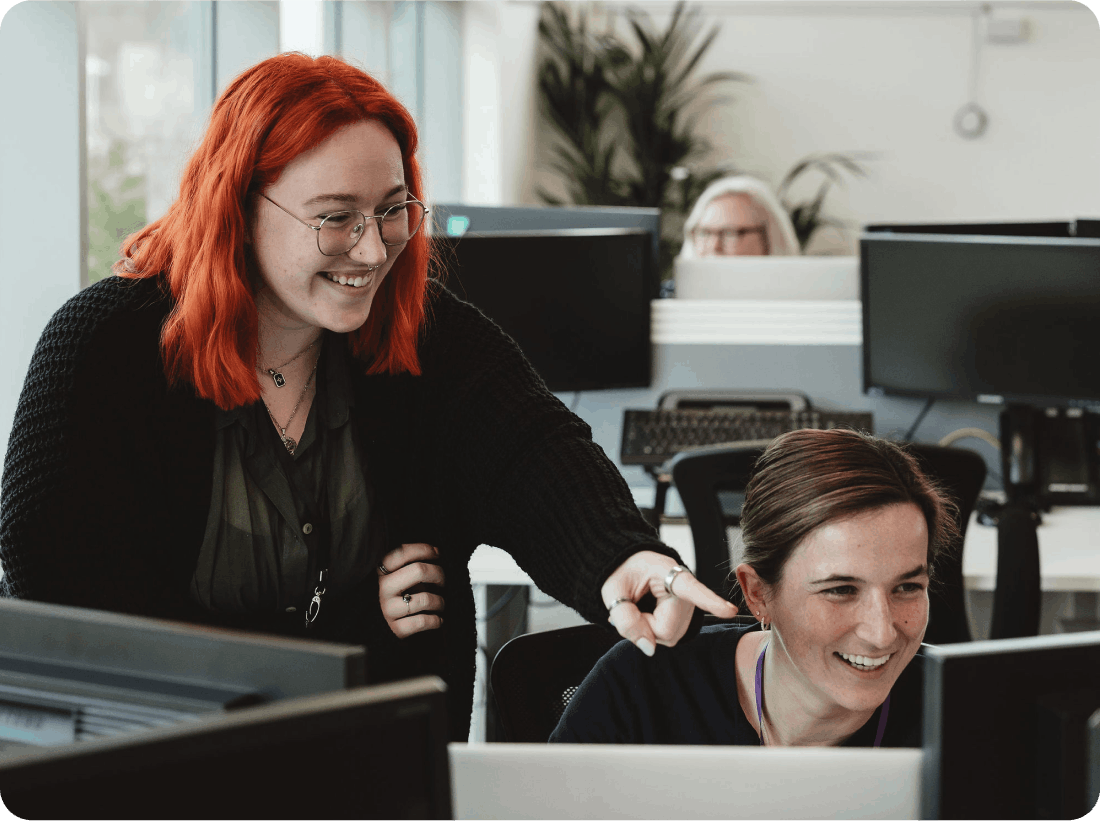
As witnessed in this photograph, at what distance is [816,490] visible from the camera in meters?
1.30

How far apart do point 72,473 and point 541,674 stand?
63cm

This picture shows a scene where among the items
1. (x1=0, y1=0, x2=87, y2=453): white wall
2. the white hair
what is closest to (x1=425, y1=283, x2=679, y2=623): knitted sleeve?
(x1=0, y1=0, x2=87, y2=453): white wall

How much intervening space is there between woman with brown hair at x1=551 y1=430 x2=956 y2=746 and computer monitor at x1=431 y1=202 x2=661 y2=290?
1809 millimetres

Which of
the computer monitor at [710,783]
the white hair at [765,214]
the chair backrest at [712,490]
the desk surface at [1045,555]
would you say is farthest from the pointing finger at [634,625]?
the white hair at [765,214]

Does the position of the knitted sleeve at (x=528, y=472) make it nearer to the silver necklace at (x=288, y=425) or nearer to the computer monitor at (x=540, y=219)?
the silver necklace at (x=288, y=425)

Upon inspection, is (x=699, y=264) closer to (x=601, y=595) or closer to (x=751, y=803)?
(x=601, y=595)

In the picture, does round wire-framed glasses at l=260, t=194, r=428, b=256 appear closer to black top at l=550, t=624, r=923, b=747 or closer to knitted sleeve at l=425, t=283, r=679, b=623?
knitted sleeve at l=425, t=283, r=679, b=623

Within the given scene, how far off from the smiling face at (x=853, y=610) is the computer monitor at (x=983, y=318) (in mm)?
1369

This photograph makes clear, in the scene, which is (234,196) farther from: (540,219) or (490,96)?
(490,96)

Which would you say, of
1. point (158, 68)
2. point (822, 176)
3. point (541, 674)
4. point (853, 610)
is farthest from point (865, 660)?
point (822, 176)

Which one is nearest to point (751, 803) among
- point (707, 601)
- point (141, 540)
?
point (707, 601)

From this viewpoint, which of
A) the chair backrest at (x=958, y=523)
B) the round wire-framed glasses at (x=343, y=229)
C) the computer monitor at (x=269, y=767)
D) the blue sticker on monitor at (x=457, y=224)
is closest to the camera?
the computer monitor at (x=269, y=767)

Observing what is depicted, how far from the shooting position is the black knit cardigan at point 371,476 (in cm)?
96

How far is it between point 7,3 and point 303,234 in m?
1.10
